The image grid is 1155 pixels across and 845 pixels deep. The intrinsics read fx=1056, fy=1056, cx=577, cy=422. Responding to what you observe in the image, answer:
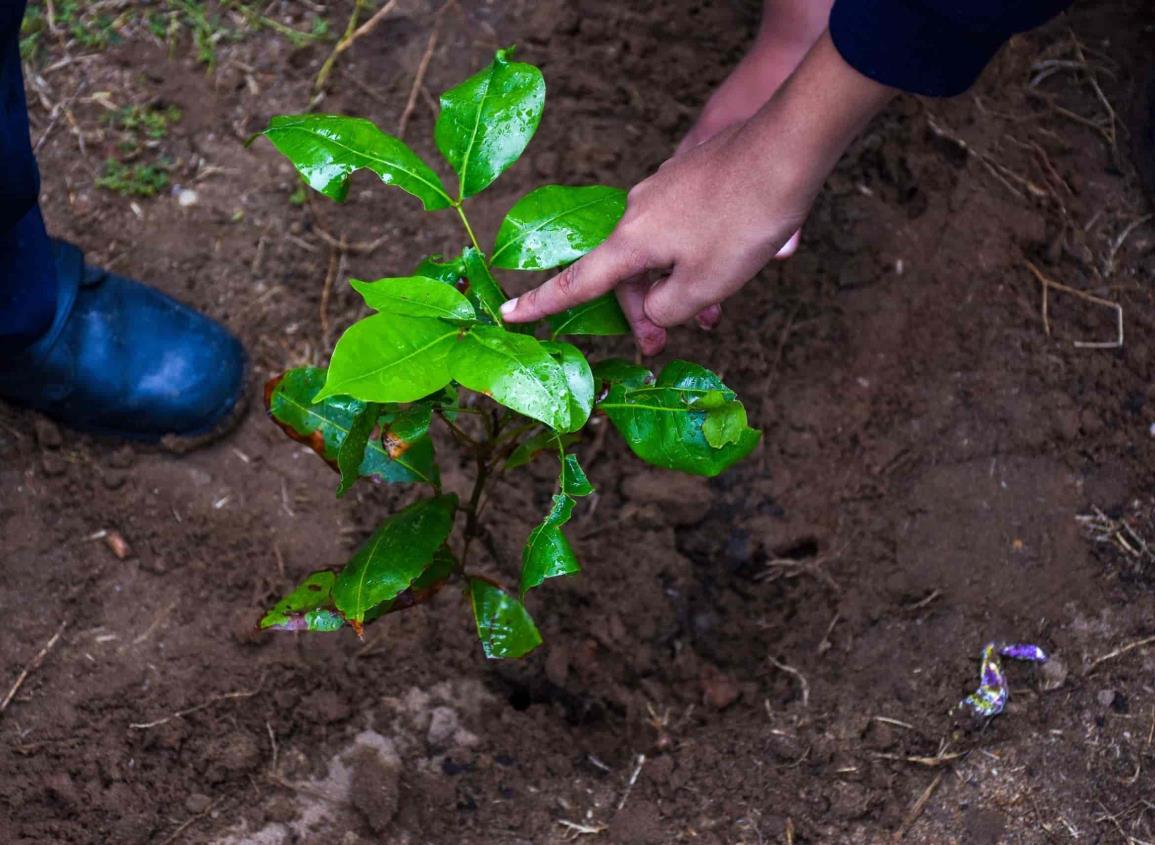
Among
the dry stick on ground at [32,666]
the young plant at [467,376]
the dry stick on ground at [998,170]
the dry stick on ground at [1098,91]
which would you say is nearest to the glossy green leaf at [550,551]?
the young plant at [467,376]

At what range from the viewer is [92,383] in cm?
242

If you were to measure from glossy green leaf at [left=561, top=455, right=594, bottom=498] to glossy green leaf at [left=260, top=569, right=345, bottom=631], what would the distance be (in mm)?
461

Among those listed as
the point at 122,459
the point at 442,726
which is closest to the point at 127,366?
the point at 122,459

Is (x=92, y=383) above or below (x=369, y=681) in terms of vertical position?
above

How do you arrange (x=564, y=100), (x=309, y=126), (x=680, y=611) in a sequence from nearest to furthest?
(x=309, y=126) → (x=680, y=611) → (x=564, y=100)

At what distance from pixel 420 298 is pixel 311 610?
0.63 meters

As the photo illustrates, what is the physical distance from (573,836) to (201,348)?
1.39 meters

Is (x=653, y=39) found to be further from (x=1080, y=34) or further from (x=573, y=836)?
(x=573, y=836)

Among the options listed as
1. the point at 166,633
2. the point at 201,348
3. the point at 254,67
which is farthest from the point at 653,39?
the point at 166,633

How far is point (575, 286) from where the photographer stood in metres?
1.65

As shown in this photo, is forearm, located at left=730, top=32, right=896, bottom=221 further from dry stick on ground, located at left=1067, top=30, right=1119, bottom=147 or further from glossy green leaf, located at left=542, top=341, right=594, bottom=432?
dry stick on ground, located at left=1067, top=30, right=1119, bottom=147

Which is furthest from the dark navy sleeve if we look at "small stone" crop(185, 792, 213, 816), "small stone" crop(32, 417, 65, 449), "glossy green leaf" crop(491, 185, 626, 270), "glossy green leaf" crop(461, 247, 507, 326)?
"small stone" crop(32, 417, 65, 449)

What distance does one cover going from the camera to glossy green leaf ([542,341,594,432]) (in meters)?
1.43

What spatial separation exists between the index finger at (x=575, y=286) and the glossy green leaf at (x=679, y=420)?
0.51 ft
